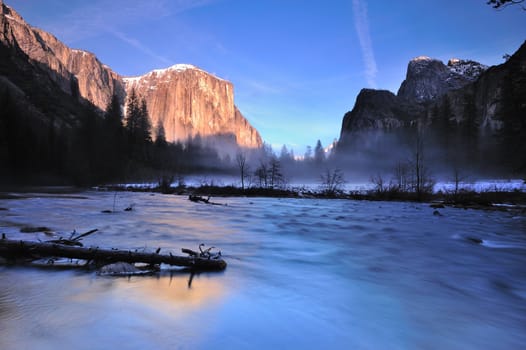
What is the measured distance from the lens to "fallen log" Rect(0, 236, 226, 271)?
166 inches

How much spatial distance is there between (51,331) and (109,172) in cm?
6445

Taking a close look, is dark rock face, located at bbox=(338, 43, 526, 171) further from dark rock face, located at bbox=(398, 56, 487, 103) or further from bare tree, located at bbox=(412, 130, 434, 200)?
bare tree, located at bbox=(412, 130, 434, 200)

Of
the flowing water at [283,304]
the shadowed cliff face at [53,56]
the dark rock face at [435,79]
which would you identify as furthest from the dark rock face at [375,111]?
the flowing water at [283,304]

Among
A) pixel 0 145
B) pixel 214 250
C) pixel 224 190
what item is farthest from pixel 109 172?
pixel 214 250

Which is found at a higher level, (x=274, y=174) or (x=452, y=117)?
(x=452, y=117)

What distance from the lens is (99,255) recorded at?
169 inches

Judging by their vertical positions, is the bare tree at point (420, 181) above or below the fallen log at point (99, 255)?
above

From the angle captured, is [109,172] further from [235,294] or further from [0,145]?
[235,294]

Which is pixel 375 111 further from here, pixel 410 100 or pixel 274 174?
pixel 274 174

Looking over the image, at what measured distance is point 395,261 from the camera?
5.72 meters

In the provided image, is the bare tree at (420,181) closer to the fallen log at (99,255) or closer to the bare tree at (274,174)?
the bare tree at (274,174)

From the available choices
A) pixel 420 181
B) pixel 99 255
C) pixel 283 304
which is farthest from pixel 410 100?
pixel 99 255

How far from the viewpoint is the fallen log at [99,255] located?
4.22m

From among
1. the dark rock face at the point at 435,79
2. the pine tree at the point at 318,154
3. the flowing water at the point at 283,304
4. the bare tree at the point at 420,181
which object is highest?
the dark rock face at the point at 435,79
